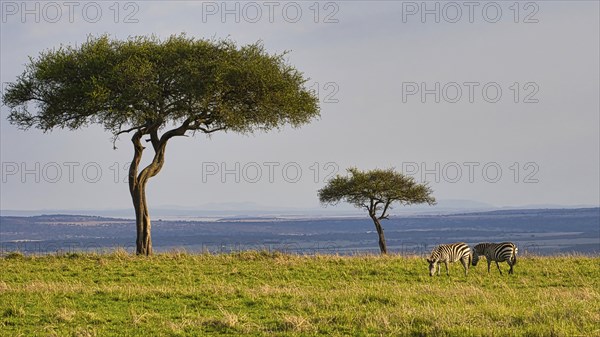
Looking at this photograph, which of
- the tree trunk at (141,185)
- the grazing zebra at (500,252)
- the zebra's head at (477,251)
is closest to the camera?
the grazing zebra at (500,252)

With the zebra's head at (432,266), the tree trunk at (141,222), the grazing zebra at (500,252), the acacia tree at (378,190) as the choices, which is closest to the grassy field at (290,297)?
the zebra's head at (432,266)

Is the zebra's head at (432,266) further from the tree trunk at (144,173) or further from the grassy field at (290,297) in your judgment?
the tree trunk at (144,173)

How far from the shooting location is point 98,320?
59.2ft

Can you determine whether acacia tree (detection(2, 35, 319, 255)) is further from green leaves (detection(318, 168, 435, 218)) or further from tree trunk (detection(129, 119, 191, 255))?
green leaves (detection(318, 168, 435, 218))

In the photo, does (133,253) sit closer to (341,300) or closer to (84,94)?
(84,94)

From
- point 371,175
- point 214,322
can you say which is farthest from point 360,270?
point 371,175

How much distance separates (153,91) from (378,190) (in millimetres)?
25555

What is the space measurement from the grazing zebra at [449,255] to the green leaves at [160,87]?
461 inches

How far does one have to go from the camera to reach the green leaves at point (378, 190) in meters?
59.0

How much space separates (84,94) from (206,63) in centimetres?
561

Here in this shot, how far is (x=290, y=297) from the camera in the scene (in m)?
21.9

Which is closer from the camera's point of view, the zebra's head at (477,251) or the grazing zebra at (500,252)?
the grazing zebra at (500,252)

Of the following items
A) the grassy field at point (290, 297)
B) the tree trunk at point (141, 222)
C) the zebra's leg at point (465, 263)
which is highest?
the tree trunk at point (141, 222)

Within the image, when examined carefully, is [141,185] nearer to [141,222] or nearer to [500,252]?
[141,222]
